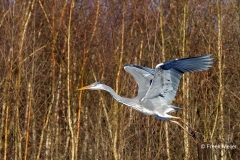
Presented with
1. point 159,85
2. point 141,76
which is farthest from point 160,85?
point 141,76

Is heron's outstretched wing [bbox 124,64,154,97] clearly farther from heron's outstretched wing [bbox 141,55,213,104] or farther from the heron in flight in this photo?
heron's outstretched wing [bbox 141,55,213,104]

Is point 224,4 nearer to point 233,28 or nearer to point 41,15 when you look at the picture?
point 233,28

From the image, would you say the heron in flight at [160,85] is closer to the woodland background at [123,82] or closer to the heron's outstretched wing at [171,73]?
the heron's outstretched wing at [171,73]

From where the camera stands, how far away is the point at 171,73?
871 cm

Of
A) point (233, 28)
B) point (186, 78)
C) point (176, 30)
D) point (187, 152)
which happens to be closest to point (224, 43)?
point (233, 28)

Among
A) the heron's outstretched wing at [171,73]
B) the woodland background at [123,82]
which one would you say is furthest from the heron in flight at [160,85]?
the woodland background at [123,82]

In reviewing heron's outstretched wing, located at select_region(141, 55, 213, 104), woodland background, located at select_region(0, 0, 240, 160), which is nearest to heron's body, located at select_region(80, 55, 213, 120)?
heron's outstretched wing, located at select_region(141, 55, 213, 104)

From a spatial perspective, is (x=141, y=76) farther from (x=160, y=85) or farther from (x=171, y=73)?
(x=171, y=73)

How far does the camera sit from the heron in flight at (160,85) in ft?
28.0

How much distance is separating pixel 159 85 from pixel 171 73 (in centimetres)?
35

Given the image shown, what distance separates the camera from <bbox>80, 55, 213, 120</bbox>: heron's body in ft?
28.0

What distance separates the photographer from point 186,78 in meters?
11.5

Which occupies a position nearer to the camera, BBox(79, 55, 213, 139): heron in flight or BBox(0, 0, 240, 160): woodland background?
BBox(79, 55, 213, 139): heron in flight

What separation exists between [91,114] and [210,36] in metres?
4.33
